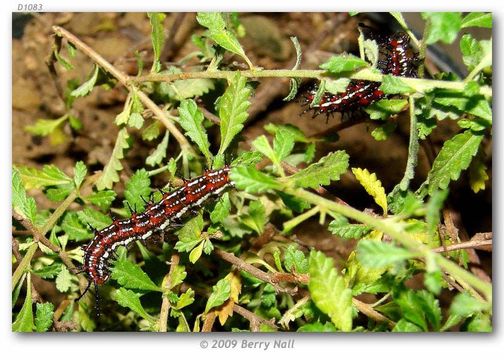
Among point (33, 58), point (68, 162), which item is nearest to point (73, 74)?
point (33, 58)

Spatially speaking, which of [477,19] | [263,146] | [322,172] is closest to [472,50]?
[477,19]

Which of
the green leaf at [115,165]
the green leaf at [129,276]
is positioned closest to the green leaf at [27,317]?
the green leaf at [129,276]

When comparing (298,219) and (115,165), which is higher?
(115,165)

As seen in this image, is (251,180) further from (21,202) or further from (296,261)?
(21,202)

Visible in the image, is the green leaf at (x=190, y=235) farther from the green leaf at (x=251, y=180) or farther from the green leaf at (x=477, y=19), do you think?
the green leaf at (x=477, y=19)

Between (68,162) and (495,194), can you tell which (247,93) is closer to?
(495,194)
